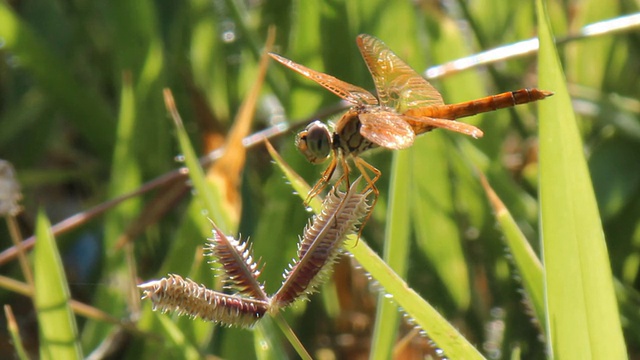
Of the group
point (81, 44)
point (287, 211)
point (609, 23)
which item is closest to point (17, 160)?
point (81, 44)

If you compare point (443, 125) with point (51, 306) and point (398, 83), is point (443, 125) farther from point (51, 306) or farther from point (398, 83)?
point (51, 306)

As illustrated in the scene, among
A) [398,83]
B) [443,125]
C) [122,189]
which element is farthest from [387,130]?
[122,189]

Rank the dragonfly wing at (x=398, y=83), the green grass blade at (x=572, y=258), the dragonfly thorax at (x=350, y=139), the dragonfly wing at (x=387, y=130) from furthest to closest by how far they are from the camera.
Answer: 1. the dragonfly wing at (x=398, y=83)
2. the dragonfly thorax at (x=350, y=139)
3. the dragonfly wing at (x=387, y=130)
4. the green grass blade at (x=572, y=258)

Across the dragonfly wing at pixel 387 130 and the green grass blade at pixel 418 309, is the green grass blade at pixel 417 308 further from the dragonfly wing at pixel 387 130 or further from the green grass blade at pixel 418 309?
the dragonfly wing at pixel 387 130

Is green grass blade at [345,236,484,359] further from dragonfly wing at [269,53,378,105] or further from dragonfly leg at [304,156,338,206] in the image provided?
dragonfly wing at [269,53,378,105]

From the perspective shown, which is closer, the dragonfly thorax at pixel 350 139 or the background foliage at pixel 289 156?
the dragonfly thorax at pixel 350 139

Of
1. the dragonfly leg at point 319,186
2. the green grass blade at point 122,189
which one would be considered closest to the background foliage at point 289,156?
the green grass blade at point 122,189

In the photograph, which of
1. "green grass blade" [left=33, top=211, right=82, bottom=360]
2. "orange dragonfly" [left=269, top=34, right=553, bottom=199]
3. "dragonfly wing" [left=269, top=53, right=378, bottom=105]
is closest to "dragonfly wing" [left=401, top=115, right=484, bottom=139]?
"orange dragonfly" [left=269, top=34, right=553, bottom=199]
